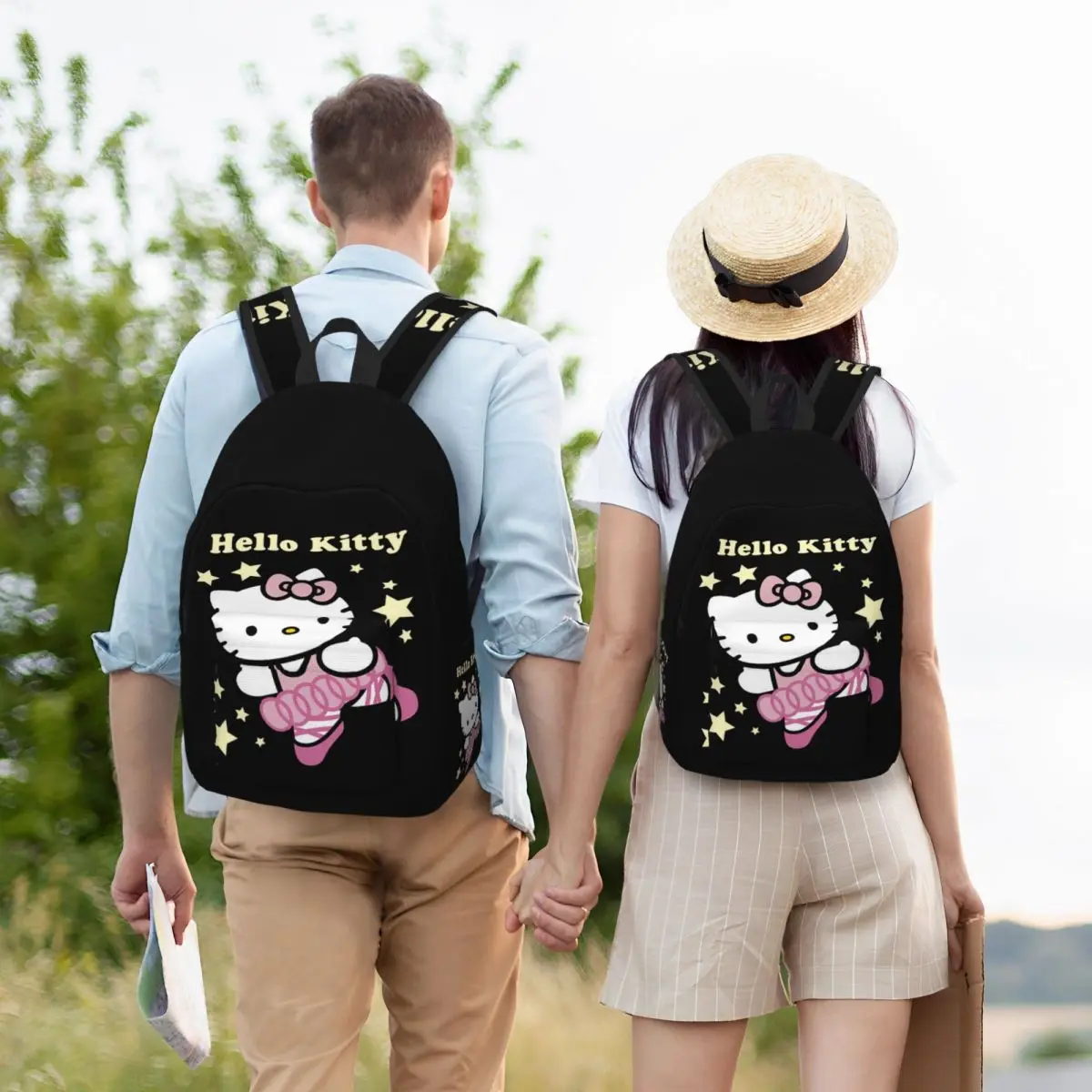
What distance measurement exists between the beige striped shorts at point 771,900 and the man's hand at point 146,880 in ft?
2.26

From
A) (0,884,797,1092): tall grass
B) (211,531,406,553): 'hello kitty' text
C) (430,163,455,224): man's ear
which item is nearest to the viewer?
(211,531,406,553): 'hello kitty' text

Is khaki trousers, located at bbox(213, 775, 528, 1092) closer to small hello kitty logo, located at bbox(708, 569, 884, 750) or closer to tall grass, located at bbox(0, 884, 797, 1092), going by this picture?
small hello kitty logo, located at bbox(708, 569, 884, 750)

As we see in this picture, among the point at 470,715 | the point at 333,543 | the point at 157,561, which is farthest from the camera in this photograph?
the point at 157,561

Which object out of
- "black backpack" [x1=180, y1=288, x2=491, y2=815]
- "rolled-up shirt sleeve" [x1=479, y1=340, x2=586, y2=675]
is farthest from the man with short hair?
"black backpack" [x1=180, y1=288, x2=491, y2=815]

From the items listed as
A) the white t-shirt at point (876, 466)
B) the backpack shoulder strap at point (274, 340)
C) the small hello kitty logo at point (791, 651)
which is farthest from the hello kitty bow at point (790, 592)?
the backpack shoulder strap at point (274, 340)

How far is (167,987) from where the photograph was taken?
197 cm

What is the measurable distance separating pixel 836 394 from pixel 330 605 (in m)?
0.69

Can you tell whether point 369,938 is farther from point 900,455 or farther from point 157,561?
point 900,455

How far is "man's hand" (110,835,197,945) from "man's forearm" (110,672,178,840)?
0.08 ft

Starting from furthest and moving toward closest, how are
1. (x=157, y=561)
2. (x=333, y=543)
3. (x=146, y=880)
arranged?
1. (x=146, y=880)
2. (x=157, y=561)
3. (x=333, y=543)

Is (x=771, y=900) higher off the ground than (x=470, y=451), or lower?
lower

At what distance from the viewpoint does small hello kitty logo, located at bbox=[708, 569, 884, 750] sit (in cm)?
172

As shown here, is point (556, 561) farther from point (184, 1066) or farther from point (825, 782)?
point (184, 1066)

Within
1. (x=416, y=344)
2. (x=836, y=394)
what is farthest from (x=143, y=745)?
(x=836, y=394)
